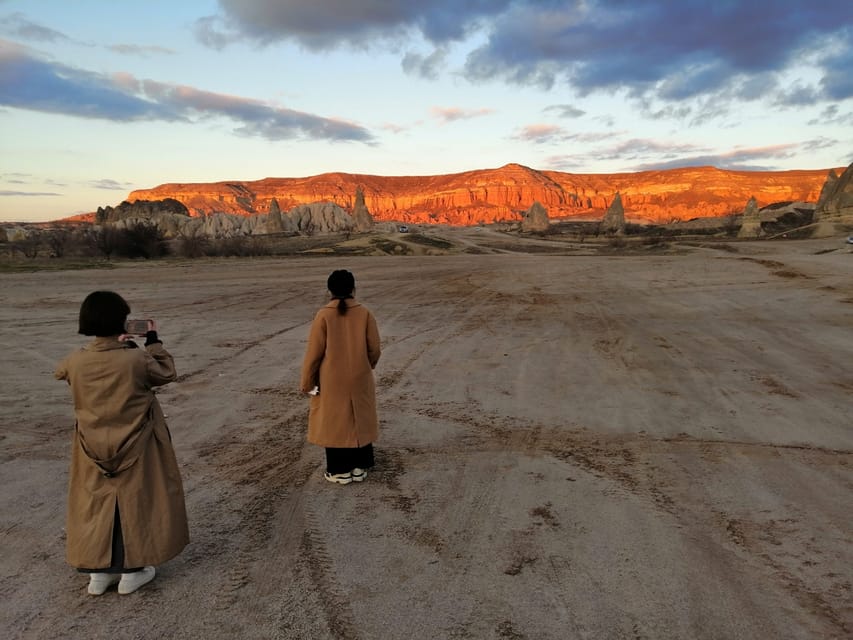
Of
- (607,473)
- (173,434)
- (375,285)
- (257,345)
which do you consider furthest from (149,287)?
(607,473)

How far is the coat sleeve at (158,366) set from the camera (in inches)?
124

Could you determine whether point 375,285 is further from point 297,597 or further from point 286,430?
point 297,597

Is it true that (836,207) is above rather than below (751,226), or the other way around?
above

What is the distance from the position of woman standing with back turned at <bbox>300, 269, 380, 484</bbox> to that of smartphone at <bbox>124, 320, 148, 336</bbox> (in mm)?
1446

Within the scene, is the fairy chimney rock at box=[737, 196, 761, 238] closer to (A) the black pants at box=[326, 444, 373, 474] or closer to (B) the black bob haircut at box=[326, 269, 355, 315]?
(A) the black pants at box=[326, 444, 373, 474]

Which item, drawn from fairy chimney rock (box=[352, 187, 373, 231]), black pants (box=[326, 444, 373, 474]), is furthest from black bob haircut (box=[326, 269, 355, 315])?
fairy chimney rock (box=[352, 187, 373, 231])

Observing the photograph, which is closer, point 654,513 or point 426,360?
point 654,513

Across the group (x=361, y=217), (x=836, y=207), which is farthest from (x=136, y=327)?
(x=361, y=217)

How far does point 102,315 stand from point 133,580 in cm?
163

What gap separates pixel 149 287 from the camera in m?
21.1

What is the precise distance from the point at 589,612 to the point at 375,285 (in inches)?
735

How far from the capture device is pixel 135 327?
10.1 feet

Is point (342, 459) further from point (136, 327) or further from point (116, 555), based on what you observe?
point (136, 327)

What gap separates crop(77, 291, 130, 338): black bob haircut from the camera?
2992mm
